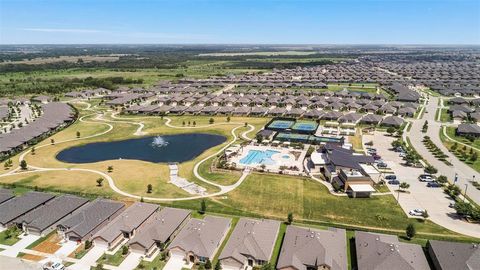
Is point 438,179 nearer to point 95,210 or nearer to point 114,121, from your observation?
point 95,210

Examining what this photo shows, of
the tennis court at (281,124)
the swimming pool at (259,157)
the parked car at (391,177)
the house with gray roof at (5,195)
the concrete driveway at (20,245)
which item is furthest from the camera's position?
the tennis court at (281,124)

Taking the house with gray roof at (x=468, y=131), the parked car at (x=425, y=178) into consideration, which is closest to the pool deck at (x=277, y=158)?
the parked car at (x=425, y=178)

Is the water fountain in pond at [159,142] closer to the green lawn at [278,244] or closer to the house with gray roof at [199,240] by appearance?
the house with gray roof at [199,240]

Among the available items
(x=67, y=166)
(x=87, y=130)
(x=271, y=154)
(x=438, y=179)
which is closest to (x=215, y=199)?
(x=271, y=154)

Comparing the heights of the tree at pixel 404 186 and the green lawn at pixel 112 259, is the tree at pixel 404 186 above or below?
above

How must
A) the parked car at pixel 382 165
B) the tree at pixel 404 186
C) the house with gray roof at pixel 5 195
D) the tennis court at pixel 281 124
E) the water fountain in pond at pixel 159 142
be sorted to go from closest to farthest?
1. the house with gray roof at pixel 5 195
2. the tree at pixel 404 186
3. the parked car at pixel 382 165
4. the water fountain in pond at pixel 159 142
5. the tennis court at pixel 281 124

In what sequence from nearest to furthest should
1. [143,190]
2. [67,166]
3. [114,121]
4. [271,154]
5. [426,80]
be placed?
[143,190] → [67,166] → [271,154] → [114,121] → [426,80]

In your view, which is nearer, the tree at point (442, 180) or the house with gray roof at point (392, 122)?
the tree at point (442, 180)
